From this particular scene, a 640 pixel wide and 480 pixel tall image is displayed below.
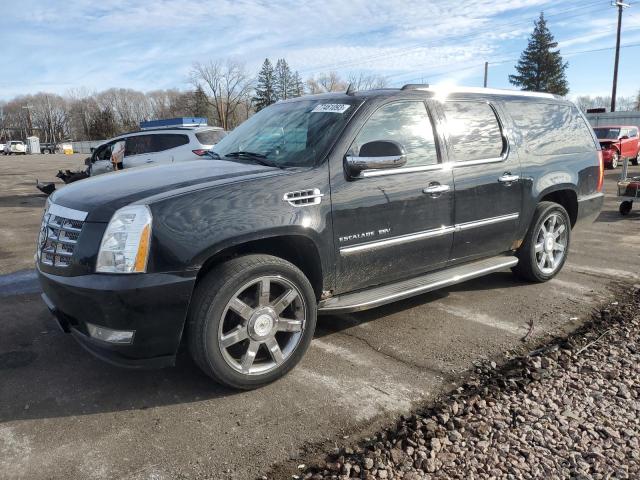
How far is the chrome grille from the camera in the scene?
9.68 ft

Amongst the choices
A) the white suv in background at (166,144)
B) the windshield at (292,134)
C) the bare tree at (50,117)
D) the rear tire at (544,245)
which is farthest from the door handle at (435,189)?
the bare tree at (50,117)

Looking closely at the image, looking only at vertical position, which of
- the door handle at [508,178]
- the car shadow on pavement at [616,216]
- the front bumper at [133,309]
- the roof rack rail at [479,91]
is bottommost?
the car shadow on pavement at [616,216]

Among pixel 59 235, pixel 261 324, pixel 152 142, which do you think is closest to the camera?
pixel 59 235

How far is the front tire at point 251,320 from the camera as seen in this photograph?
2.94 m

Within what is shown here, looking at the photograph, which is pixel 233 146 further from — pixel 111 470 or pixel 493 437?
pixel 493 437

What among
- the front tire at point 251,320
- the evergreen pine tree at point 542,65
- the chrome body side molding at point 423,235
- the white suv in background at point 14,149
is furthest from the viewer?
the white suv in background at point 14,149

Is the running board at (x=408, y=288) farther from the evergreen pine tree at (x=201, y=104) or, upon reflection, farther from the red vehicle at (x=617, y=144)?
the evergreen pine tree at (x=201, y=104)

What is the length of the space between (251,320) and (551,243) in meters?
3.60

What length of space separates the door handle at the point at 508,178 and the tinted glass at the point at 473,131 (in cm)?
20

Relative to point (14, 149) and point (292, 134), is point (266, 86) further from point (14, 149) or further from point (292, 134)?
point (292, 134)

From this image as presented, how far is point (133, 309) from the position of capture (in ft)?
9.04

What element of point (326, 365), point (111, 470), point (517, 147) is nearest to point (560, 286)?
point (517, 147)

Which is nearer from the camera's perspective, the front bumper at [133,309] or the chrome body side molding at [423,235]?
the front bumper at [133,309]

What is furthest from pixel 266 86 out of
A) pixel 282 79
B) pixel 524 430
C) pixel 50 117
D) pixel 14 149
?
pixel 524 430
